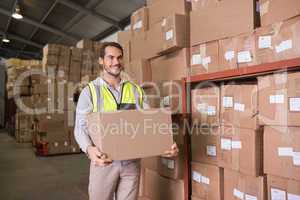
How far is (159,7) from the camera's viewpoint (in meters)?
2.62

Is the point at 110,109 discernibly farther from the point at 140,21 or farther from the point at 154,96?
the point at 140,21

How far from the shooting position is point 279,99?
1653 millimetres

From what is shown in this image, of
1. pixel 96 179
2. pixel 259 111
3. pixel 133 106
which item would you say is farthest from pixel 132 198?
pixel 259 111

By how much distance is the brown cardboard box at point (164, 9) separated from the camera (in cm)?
237

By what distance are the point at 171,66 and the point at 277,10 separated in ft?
3.32

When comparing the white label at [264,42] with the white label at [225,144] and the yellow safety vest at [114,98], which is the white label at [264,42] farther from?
the yellow safety vest at [114,98]

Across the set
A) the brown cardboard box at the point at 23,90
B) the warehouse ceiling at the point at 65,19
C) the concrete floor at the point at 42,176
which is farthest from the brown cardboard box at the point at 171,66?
the brown cardboard box at the point at 23,90

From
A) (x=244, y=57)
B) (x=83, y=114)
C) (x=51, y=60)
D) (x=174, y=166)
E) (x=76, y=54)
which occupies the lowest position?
(x=174, y=166)

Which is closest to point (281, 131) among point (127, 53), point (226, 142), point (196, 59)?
point (226, 142)

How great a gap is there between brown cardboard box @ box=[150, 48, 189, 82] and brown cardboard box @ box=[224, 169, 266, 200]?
879 millimetres

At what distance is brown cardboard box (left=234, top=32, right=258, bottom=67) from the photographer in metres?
1.81

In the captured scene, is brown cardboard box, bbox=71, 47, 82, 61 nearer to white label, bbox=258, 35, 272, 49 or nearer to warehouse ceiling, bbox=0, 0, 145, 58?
warehouse ceiling, bbox=0, 0, 145, 58

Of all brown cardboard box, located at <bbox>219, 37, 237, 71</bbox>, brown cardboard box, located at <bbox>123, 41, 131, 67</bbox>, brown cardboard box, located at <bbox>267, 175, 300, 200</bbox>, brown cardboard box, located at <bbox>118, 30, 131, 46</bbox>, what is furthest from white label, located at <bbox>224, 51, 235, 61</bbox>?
brown cardboard box, located at <bbox>118, 30, 131, 46</bbox>

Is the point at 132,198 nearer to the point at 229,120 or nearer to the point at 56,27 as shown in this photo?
the point at 229,120
